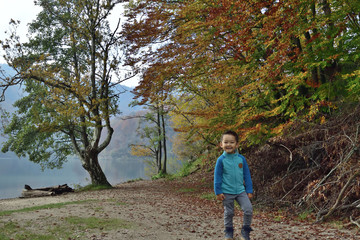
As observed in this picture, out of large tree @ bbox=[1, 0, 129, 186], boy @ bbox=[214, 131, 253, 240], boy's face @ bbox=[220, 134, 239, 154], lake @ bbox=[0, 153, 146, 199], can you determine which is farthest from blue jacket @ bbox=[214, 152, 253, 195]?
lake @ bbox=[0, 153, 146, 199]

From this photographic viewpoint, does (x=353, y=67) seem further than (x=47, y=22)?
No

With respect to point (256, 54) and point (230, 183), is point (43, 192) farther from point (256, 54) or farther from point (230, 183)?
point (230, 183)

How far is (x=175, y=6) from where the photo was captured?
10.3 meters

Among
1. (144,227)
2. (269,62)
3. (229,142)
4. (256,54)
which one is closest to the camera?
(229,142)

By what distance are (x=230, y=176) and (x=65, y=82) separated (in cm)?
1417

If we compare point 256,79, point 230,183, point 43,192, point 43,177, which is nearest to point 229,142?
point 230,183

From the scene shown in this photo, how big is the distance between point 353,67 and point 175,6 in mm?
6746

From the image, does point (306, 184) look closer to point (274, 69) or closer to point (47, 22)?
point (274, 69)

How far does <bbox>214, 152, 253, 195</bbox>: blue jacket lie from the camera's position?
4.29 metres

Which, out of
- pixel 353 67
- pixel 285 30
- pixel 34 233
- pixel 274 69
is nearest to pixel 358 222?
pixel 274 69

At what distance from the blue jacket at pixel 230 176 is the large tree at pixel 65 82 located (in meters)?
11.9

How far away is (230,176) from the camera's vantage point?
14.1 feet

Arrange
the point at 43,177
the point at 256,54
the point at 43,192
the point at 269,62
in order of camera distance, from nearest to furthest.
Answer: the point at 269,62 < the point at 256,54 < the point at 43,192 < the point at 43,177

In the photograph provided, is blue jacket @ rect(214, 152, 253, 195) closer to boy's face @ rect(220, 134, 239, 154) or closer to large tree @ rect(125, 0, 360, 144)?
boy's face @ rect(220, 134, 239, 154)
